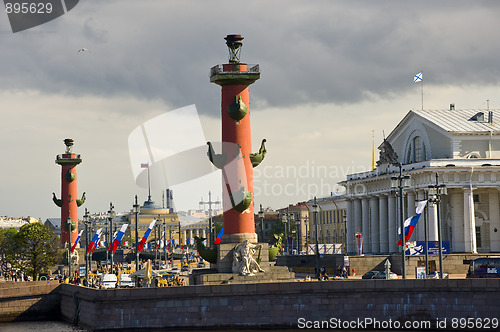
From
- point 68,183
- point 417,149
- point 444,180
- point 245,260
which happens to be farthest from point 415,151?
point 245,260

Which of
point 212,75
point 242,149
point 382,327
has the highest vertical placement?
point 212,75

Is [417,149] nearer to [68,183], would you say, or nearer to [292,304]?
[68,183]

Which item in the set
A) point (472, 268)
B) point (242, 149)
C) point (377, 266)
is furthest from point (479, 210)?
point (242, 149)

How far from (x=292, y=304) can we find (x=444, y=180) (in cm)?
4326

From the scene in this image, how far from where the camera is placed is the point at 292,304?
148 ft

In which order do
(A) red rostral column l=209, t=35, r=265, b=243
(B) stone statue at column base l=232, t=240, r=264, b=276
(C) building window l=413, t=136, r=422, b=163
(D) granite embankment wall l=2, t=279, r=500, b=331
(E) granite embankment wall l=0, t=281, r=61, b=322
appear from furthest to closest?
(C) building window l=413, t=136, r=422, b=163 < (E) granite embankment wall l=0, t=281, r=61, b=322 < (A) red rostral column l=209, t=35, r=265, b=243 < (B) stone statue at column base l=232, t=240, r=264, b=276 < (D) granite embankment wall l=2, t=279, r=500, b=331

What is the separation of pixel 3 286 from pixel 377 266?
3077 cm

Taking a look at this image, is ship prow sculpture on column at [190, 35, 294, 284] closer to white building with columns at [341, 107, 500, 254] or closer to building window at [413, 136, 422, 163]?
white building with columns at [341, 107, 500, 254]

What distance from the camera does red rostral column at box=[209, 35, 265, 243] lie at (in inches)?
1989

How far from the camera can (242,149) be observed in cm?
5100

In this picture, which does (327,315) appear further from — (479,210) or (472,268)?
(479,210)

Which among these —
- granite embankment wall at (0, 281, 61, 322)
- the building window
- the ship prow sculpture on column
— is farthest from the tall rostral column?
the ship prow sculpture on column

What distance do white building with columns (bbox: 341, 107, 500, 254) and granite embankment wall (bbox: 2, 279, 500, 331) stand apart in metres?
37.2

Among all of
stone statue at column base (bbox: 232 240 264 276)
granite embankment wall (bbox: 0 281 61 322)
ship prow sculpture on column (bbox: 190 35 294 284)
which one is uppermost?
ship prow sculpture on column (bbox: 190 35 294 284)
